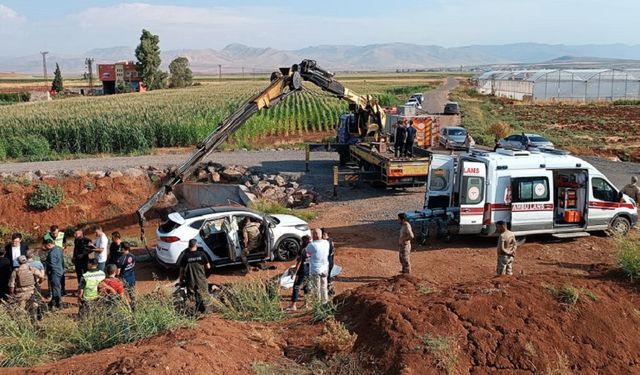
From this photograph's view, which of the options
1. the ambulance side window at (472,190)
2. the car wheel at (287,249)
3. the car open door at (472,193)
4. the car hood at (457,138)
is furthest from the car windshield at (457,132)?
the car wheel at (287,249)

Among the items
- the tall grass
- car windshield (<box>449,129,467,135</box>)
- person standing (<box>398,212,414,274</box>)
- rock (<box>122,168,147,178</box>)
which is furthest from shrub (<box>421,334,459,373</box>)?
car windshield (<box>449,129,467,135</box>)

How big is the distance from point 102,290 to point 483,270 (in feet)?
26.5

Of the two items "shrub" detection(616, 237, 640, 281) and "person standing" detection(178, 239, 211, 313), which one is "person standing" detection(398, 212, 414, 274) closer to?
"shrub" detection(616, 237, 640, 281)

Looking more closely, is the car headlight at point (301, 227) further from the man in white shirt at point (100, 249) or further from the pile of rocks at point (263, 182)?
the pile of rocks at point (263, 182)

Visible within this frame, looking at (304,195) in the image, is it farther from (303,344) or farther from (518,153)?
(303,344)

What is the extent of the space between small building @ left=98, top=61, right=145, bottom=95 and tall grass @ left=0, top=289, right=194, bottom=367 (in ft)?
265

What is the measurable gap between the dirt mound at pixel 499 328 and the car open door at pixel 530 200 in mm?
5303

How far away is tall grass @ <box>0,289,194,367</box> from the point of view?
7719 millimetres

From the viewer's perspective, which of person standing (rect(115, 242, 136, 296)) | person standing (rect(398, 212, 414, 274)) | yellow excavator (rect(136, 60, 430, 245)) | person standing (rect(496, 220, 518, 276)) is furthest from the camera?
yellow excavator (rect(136, 60, 430, 245))

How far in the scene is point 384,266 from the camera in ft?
45.5

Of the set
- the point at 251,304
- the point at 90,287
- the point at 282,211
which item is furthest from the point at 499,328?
the point at 282,211

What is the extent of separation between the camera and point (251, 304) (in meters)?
9.10

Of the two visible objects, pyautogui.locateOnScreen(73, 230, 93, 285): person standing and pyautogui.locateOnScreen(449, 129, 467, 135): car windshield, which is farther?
pyautogui.locateOnScreen(449, 129, 467, 135): car windshield

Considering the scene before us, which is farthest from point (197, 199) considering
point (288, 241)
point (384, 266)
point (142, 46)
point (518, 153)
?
point (142, 46)
